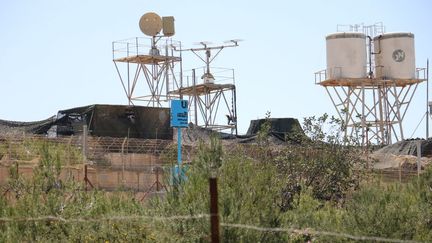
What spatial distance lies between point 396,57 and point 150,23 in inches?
615

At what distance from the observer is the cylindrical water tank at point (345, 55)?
50.5m

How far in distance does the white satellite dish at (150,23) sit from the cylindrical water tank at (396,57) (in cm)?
1425

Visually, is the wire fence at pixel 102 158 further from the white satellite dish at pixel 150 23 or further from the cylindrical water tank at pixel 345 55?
the cylindrical water tank at pixel 345 55

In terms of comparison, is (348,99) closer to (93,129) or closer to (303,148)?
(93,129)

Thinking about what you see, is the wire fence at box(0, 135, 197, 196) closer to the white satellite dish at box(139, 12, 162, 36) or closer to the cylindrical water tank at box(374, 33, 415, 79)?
the white satellite dish at box(139, 12, 162, 36)

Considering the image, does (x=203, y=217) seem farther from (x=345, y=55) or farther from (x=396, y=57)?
(x=396, y=57)

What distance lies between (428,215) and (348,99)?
40169mm

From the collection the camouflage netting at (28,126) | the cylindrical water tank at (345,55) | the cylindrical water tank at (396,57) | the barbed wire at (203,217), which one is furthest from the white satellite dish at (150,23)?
the barbed wire at (203,217)

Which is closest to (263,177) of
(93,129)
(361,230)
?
(361,230)

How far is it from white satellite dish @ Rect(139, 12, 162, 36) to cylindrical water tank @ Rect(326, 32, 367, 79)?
35.5ft

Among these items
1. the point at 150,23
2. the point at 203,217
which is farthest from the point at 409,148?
the point at 203,217

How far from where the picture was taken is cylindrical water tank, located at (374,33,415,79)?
51.8 m

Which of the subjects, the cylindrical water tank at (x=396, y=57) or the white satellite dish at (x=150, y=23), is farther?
the cylindrical water tank at (x=396, y=57)

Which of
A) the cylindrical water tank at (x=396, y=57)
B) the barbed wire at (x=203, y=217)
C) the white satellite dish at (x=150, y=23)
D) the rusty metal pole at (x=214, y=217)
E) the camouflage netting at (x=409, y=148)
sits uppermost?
the white satellite dish at (x=150, y=23)
